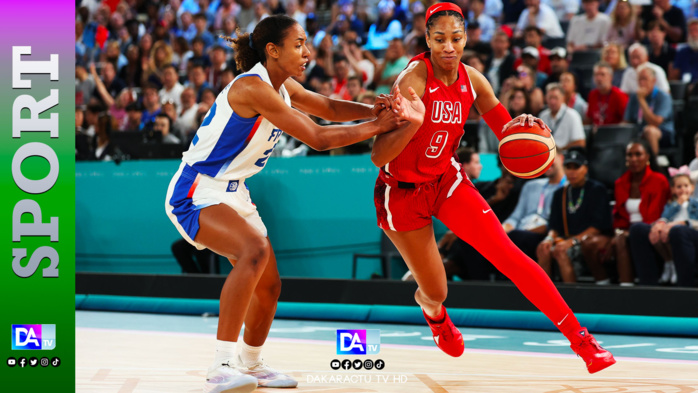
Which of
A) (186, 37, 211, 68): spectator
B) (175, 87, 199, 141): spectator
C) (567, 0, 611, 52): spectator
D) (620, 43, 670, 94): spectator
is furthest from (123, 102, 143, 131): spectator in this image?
(620, 43, 670, 94): spectator

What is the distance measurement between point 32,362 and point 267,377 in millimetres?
1473

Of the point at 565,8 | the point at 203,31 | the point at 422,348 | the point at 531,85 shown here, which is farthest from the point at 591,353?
the point at 203,31

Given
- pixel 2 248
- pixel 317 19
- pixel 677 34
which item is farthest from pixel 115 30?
pixel 2 248

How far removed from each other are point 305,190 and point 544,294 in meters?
4.58

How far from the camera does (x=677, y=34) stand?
31.3ft

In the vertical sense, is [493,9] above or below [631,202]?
above

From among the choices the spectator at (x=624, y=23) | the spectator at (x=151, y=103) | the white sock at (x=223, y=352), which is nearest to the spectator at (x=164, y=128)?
the spectator at (x=151, y=103)

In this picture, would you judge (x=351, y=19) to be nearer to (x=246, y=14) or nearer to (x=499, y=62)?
(x=246, y=14)

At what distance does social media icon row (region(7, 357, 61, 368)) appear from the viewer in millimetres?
3326

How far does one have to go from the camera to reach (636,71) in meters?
8.81

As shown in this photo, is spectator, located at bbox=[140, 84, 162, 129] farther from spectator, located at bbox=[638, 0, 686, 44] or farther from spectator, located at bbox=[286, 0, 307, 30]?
spectator, located at bbox=[638, 0, 686, 44]

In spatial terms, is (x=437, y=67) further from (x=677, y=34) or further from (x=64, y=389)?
(x=677, y=34)

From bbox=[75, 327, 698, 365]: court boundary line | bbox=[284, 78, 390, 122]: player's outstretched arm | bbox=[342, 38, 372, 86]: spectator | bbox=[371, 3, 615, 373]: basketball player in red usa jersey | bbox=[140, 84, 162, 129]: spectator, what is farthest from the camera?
bbox=[140, 84, 162, 129]: spectator

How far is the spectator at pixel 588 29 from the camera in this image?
33.1ft
